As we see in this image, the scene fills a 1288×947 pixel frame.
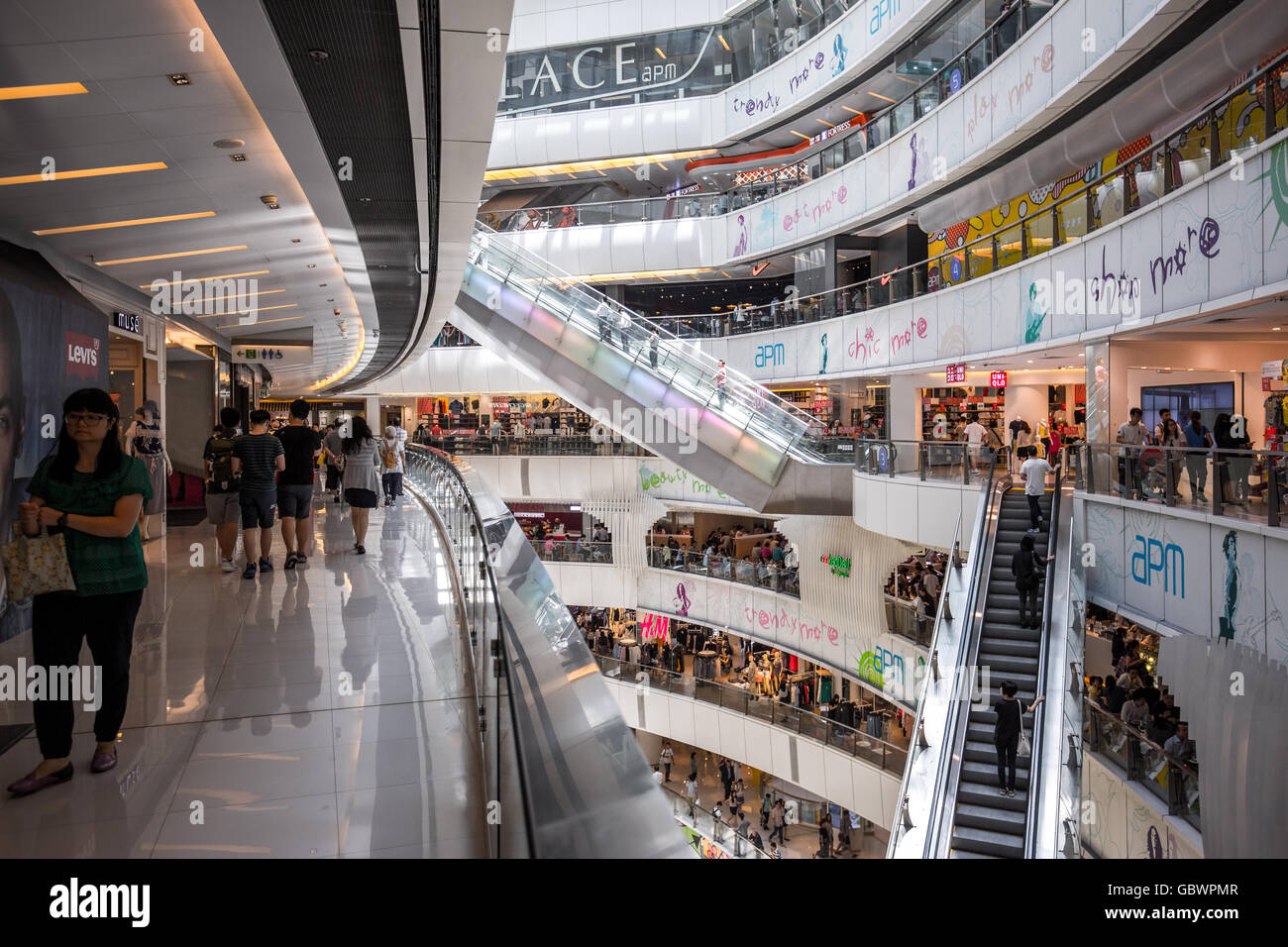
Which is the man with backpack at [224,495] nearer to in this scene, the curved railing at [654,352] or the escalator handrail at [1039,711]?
the escalator handrail at [1039,711]

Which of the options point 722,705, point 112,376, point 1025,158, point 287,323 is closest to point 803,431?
point 1025,158

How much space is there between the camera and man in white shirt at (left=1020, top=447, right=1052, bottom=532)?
12188 millimetres

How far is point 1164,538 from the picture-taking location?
941cm

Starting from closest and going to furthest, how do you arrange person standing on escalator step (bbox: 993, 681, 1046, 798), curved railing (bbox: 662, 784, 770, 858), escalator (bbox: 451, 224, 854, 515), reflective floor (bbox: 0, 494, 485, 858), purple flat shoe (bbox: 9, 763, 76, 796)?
reflective floor (bbox: 0, 494, 485, 858), purple flat shoe (bbox: 9, 763, 76, 796), person standing on escalator step (bbox: 993, 681, 1046, 798), escalator (bbox: 451, 224, 854, 515), curved railing (bbox: 662, 784, 770, 858)

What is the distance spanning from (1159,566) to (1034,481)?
2800mm

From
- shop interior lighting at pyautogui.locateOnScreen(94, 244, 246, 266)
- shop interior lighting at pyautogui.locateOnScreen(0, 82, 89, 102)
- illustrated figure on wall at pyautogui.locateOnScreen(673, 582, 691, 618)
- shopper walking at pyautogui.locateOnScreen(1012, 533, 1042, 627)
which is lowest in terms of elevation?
illustrated figure on wall at pyautogui.locateOnScreen(673, 582, 691, 618)

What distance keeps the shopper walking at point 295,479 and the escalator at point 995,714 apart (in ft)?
23.1

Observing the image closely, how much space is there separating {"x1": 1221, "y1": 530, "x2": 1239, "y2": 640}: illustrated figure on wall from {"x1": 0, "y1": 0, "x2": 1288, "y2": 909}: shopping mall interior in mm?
43

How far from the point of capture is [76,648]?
3557mm

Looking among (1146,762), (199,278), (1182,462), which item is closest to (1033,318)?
(1182,462)

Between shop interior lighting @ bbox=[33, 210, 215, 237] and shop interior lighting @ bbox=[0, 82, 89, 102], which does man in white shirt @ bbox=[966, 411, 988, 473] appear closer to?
Answer: shop interior lighting @ bbox=[33, 210, 215, 237]

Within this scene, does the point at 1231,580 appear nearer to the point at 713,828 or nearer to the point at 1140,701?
the point at 1140,701

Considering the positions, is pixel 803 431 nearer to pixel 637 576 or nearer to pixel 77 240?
pixel 637 576

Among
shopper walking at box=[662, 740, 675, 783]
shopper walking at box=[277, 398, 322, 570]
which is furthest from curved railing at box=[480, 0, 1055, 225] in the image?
shopper walking at box=[662, 740, 675, 783]
